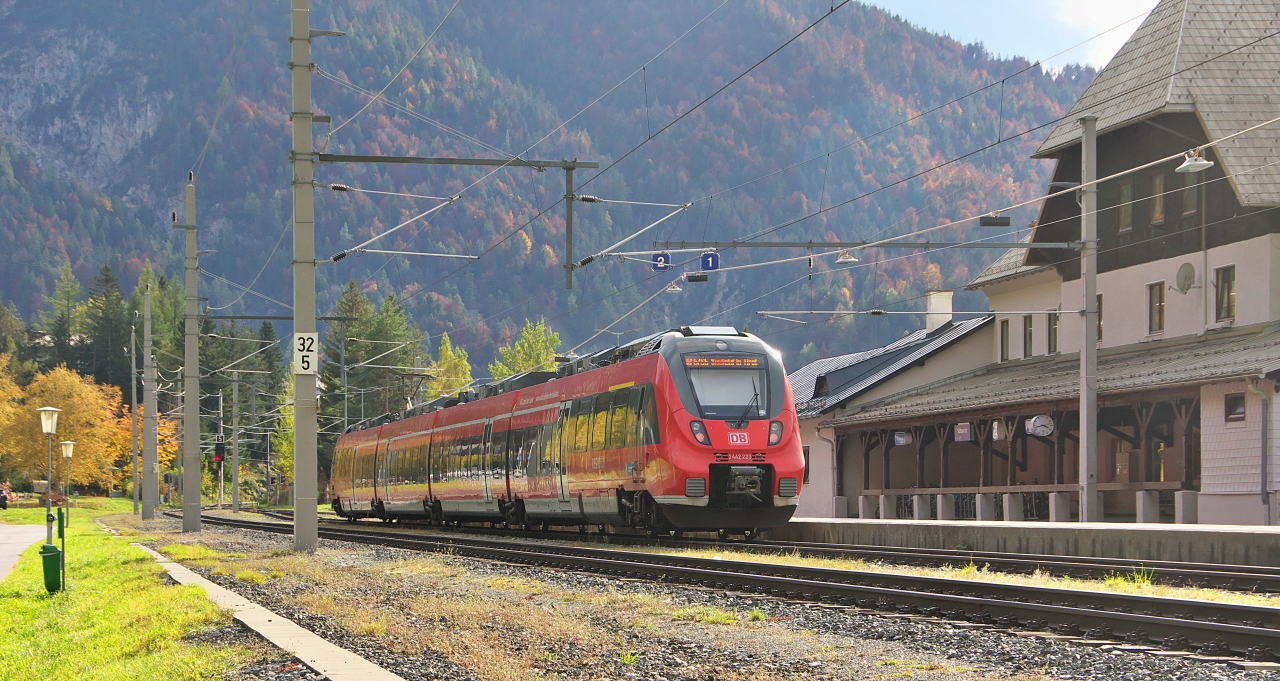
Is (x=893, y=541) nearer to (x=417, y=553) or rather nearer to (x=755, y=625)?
(x=417, y=553)

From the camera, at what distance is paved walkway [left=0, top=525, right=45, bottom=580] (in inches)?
1136

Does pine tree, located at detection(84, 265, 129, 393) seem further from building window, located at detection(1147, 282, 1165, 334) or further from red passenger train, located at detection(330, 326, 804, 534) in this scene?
building window, located at detection(1147, 282, 1165, 334)

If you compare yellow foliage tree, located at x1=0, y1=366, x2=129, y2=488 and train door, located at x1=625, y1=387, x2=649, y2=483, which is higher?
train door, located at x1=625, y1=387, x2=649, y2=483

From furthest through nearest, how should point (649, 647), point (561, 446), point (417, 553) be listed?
point (561, 446) → point (417, 553) → point (649, 647)

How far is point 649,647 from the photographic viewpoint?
10938 mm

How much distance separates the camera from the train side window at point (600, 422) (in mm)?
25594

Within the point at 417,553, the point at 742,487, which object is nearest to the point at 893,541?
the point at 742,487

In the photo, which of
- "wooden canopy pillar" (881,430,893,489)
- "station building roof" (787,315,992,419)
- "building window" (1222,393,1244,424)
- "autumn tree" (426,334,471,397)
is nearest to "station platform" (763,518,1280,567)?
"building window" (1222,393,1244,424)

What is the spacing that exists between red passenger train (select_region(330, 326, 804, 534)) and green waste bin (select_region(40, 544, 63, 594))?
940 cm

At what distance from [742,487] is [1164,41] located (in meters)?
22.6

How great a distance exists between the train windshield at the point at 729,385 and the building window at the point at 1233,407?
476 inches

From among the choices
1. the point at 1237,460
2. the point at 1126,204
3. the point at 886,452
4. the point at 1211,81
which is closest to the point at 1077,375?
the point at 1126,204

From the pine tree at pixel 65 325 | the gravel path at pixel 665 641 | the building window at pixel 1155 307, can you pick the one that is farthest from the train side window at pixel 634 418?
the pine tree at pixel 65 325

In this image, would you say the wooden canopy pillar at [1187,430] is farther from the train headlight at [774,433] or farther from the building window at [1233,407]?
the train headlight at [774,433]
